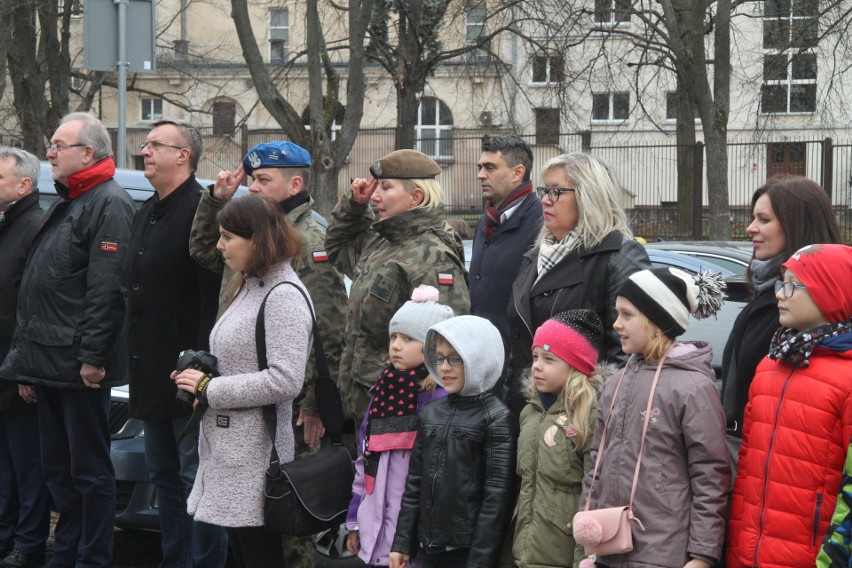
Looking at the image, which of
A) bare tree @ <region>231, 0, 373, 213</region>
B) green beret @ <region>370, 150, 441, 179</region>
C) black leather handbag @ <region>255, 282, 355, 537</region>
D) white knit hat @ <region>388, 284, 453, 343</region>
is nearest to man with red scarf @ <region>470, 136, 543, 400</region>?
green beret @ <region>370, 150, 441, 179</region>

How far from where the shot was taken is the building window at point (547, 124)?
2406 centimetres

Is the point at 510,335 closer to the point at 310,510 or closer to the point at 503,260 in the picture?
the point at 503,260

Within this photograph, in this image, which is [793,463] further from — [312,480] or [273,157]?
[273,157]

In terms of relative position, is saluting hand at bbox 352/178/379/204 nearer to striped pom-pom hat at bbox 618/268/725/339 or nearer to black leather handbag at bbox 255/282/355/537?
black leather handbag at bbox 255/282/355/537

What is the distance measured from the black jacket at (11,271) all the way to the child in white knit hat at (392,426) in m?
2.62

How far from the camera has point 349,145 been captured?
16969mm

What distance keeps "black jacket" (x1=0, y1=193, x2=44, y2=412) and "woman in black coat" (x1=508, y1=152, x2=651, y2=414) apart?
10.6 ft

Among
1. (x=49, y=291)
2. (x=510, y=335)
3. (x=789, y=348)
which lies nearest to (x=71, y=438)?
(x=49, y=291)

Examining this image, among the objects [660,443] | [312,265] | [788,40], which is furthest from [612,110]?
[660,443]

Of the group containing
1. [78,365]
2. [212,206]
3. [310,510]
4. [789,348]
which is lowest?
[310,510]

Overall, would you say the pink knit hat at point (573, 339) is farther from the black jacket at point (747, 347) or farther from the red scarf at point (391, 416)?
the red scarf at point (391, 416)

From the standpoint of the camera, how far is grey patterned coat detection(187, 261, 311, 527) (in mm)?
4602

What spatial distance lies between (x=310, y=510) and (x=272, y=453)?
0.95 feet

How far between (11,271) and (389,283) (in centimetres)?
268
